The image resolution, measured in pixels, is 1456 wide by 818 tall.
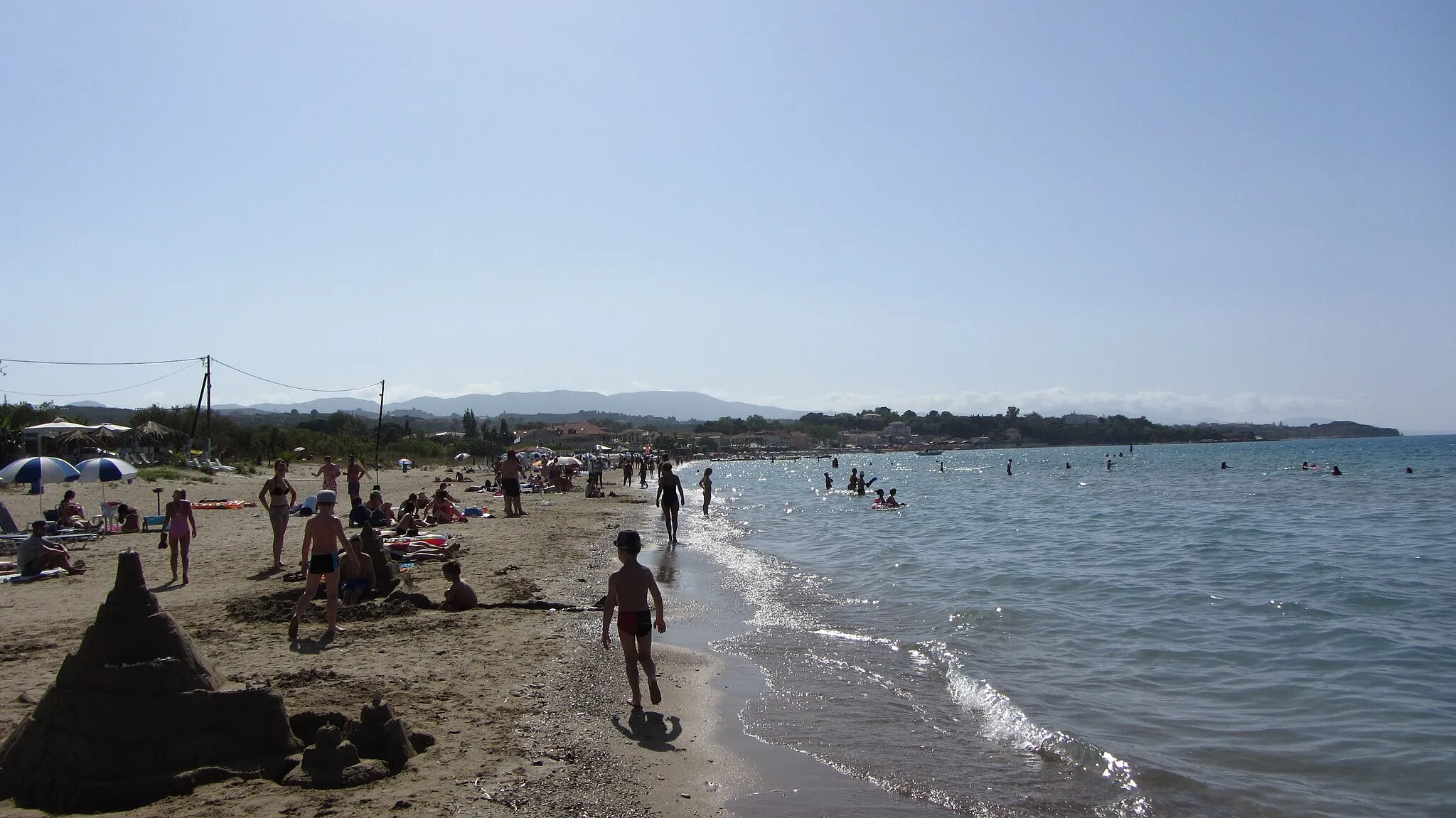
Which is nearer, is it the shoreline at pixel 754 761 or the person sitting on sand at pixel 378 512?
the shoreline at pixel 754 761

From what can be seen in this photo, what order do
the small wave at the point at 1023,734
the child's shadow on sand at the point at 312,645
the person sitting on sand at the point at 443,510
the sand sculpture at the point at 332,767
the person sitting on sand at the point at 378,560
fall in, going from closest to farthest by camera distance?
the sand sculpture at the point at 332,767
the small wave at the point at 1023,734
the child's shadow on sand at the point at 312,645
the person sitting on sand at the point at 378,560
the person sitting on sand at the point at 443,510

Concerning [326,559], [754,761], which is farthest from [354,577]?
[754,761]

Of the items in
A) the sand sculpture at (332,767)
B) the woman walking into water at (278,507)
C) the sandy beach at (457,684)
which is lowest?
the sandy beach at (457,684)

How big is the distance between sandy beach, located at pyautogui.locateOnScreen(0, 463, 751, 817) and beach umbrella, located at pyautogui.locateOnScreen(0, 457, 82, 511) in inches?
162

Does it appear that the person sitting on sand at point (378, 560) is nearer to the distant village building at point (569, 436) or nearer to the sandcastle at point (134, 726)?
the sandcastle at point (134, 726)

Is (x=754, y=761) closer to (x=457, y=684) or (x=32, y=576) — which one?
(x=457, y=684)

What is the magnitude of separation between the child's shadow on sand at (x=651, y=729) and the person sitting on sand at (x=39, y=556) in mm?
9210

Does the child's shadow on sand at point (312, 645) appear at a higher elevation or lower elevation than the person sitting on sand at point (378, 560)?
lower

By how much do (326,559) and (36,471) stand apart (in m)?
11.3

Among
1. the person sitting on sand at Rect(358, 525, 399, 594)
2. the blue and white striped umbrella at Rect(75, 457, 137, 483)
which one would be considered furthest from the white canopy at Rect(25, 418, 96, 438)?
the person sitting on sand at Rect(358, 525, 399, 594)

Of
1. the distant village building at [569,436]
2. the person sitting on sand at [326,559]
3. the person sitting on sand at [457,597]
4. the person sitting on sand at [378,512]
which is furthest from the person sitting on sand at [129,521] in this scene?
the distant village building at [569,436]

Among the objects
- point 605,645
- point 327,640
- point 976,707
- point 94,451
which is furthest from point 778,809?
point 94,451

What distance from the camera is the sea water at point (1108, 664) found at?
18.4 feet

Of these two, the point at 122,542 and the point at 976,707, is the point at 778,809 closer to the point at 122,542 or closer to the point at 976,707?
the point at 976,707
